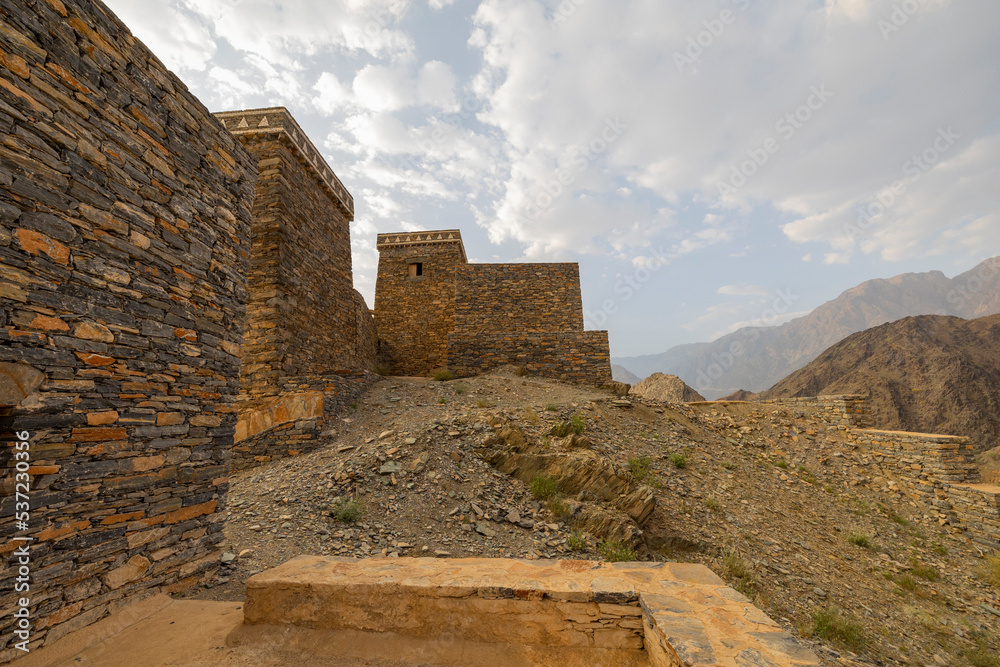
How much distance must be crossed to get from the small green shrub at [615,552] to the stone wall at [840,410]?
1034 cm

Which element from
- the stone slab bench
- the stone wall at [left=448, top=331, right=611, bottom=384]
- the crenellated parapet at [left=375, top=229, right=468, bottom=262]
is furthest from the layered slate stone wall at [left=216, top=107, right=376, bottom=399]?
the crenellated parapet at [left=375, top=229, right=468, bottom=262]

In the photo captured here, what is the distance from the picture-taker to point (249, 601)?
3008 mm

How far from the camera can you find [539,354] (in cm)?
1372

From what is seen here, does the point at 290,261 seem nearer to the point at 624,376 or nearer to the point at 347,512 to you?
the point at 347,512

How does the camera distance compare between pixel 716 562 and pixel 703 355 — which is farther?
pixel 703 355

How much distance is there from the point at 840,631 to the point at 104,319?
10.1 metres

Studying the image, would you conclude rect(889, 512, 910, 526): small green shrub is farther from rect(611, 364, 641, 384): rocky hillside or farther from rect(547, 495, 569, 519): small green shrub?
rect(611, 364, 641, 384): rocky hillside

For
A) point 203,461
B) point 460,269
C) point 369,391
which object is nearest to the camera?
point 203,461

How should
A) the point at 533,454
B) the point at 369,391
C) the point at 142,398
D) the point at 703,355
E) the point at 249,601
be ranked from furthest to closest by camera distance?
the point at 703,355 < the point at 369,391 < the point at 533,454 < the point at 142,398 < the point at 249,601

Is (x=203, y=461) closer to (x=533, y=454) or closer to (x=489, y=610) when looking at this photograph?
(x=489, y=610)

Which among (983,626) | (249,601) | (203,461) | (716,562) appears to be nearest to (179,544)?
(203,461)

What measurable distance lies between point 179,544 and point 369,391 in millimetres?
6841

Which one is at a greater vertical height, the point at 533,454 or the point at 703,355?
the point at 703,355

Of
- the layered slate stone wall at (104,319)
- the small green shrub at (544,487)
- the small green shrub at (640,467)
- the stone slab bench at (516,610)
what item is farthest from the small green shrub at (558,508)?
the layered slate stone wall at (104,319)
